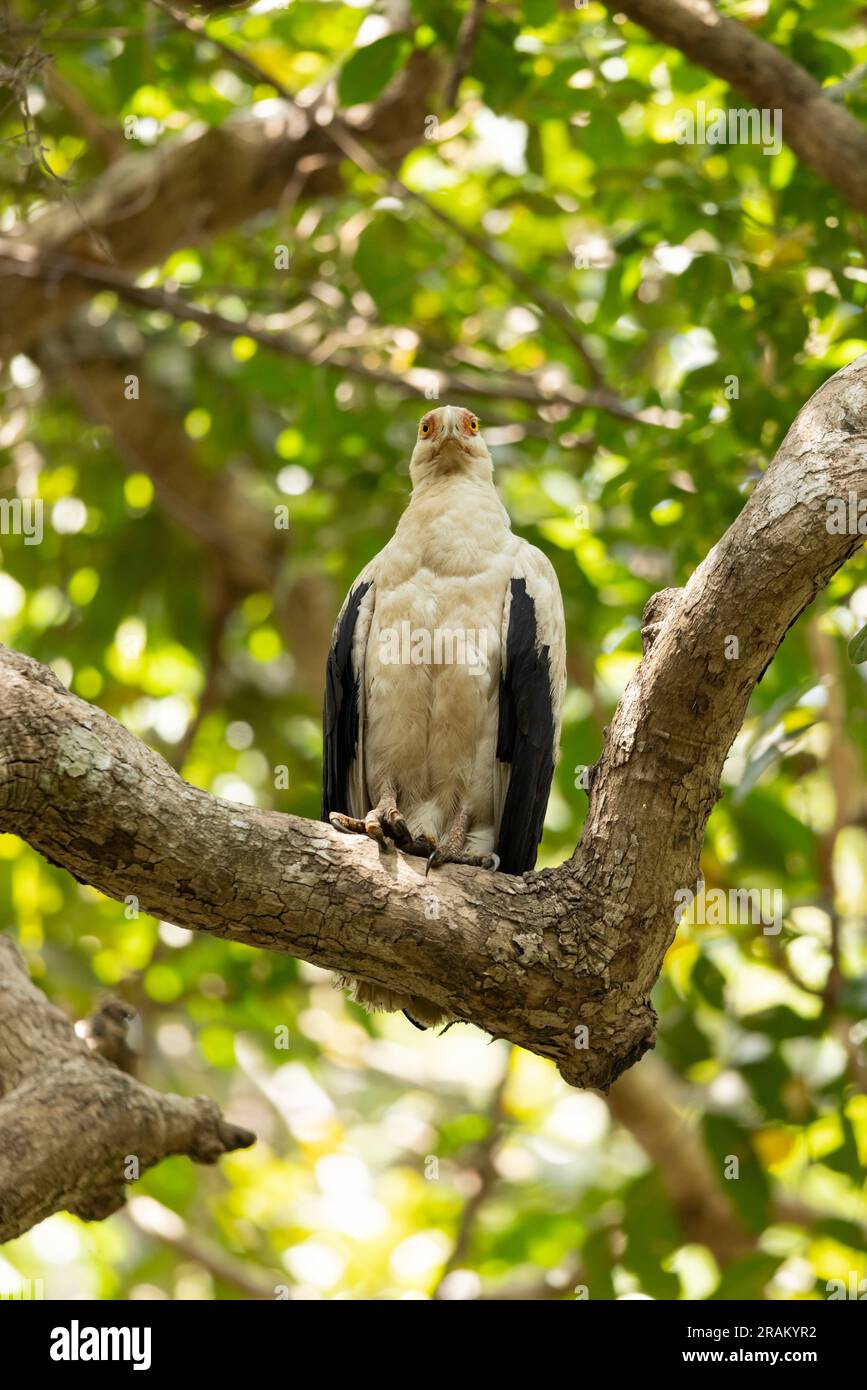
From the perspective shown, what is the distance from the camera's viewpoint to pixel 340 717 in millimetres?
5547

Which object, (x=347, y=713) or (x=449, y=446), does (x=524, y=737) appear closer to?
(x=347, y=713)

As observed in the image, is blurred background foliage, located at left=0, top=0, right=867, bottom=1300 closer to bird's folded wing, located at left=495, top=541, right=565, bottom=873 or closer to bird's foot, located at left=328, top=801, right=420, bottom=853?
bird's folded wing, located at left=495, top=541, right=565, bottom=873

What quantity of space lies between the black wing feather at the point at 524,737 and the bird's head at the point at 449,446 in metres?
0.96

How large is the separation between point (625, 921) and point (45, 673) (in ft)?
5.57

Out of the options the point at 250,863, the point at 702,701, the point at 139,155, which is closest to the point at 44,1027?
the point at 250,863

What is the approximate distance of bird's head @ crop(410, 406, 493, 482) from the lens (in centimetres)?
594

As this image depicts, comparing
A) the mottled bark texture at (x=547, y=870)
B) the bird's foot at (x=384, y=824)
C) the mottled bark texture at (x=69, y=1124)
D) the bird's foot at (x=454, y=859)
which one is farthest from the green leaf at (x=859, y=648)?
the mottled bark texture at (x=69, y=1124)

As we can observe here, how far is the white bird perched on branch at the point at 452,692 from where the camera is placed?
16.8 feet

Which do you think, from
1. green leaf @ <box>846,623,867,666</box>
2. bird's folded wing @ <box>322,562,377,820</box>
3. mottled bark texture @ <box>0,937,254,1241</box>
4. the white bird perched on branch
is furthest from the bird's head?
mottled bark texture @ <box>0,937,254,1241</box>

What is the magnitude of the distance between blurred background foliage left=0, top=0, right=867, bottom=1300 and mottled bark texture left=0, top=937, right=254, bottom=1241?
175 centimetres

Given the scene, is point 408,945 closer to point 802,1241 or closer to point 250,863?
point 250,863
